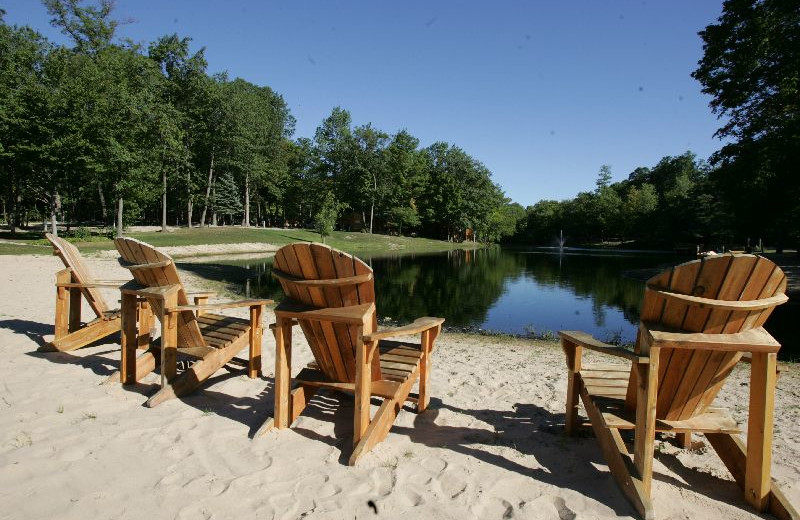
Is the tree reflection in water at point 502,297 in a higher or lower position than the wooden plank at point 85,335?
lower

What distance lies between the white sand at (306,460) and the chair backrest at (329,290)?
689 mm

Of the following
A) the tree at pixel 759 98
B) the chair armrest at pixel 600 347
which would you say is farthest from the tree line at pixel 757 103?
the chair armrest at pixel 600 347

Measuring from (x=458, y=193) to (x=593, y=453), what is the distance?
5953 centimetres

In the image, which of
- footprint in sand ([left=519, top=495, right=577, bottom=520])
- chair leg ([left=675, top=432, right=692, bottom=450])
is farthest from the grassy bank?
chair leg ([left=675, top=432, right=692, bottom=450])

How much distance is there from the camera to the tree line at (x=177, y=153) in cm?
2588

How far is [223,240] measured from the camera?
106 ft

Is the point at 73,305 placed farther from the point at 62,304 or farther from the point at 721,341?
the point at 721,341

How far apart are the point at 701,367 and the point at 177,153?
3757 cm

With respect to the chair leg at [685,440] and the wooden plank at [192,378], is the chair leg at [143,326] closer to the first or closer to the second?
the wooden plank at [192,378]

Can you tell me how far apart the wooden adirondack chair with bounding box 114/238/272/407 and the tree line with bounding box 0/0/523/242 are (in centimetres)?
2636

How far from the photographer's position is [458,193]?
61375 mm

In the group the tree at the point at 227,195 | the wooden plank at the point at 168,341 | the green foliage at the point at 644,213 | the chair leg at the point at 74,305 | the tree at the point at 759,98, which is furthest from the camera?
the green foliage at the point at 644,213

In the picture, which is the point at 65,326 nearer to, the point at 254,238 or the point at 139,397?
the point at 139,397

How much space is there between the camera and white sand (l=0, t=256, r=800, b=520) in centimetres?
251
